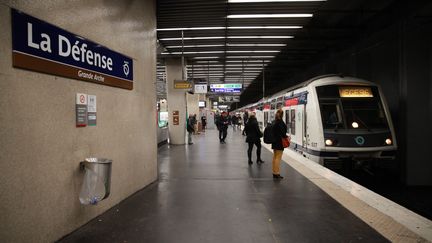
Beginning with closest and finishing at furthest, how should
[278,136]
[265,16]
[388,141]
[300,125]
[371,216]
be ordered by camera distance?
[371,216] → [278,136] → [388,141] → [265,16] → [300,125]

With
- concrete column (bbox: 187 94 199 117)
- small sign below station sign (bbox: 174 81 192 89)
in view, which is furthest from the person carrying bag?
concrete column (bbox: 187 94 199 117)

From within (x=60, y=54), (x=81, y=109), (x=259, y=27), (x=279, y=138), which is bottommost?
(x=279, y=138)

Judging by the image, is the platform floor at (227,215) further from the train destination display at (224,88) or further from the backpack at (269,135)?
the train destination display at (224,88)

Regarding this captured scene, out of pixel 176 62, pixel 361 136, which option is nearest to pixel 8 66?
pixel 361 136

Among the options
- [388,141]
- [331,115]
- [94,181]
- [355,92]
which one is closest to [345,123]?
[331,115]

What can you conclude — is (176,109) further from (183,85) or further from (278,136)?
(278,136)

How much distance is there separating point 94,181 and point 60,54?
166 centimetres

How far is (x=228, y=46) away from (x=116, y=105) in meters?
Answer: 8.84

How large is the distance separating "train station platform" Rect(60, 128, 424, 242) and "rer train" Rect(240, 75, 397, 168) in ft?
5.97

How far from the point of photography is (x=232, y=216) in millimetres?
4980

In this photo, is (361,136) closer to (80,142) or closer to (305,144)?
(305,144)

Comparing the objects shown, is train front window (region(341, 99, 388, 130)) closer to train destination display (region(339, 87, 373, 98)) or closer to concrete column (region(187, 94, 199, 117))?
train destination display (region(339, 87, 373, 98))

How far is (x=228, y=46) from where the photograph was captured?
44.9 feet

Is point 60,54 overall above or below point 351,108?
above
